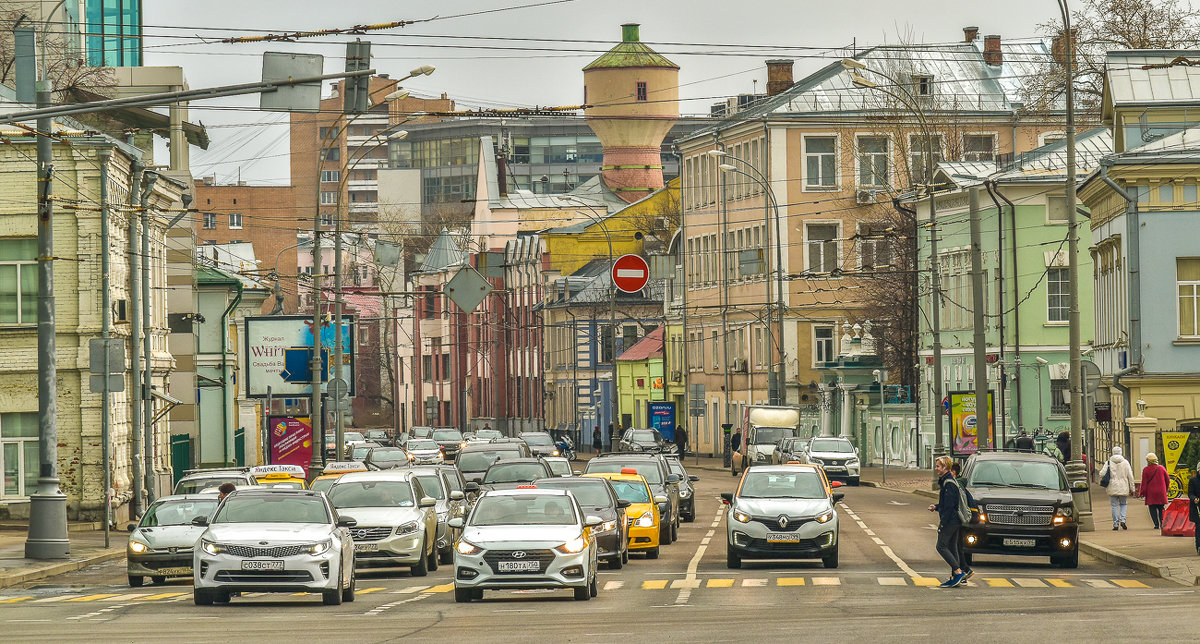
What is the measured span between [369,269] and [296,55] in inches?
5418

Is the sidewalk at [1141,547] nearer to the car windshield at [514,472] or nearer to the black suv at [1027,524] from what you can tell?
the black suv at [1027,524]

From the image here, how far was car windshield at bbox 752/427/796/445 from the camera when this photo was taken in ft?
222

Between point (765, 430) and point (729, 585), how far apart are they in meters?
44.3

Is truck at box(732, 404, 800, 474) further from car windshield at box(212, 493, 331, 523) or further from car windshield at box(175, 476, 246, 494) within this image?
car windshield at box(212, 493, 331, 523)

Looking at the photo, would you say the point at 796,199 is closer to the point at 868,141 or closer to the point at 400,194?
the point at 868,141

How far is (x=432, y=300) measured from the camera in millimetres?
133000

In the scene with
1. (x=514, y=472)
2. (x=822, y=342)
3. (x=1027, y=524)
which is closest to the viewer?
(x=1027, y=524)

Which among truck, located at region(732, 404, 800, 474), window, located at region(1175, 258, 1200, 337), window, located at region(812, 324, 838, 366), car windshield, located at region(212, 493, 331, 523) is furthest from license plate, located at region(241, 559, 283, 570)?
window, located at region(812, 324, 838, 366)

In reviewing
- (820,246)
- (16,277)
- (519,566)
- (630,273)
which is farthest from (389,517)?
(820,246)

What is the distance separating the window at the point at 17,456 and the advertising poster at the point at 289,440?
1071 cm

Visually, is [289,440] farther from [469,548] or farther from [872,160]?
[872,160]

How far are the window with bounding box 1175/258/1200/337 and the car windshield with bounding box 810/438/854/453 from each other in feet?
57.6

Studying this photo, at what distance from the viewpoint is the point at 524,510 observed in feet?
74.1

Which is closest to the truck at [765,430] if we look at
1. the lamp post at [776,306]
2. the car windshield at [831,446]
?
the lamp post at [776,306]
